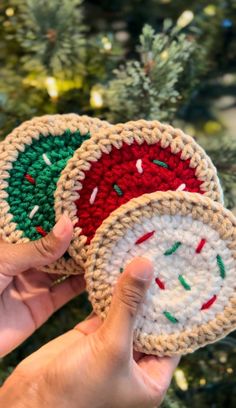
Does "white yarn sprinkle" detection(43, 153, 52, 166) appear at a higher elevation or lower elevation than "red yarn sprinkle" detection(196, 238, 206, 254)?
higher

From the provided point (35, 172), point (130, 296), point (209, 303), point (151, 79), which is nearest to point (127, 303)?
point (130, 296)

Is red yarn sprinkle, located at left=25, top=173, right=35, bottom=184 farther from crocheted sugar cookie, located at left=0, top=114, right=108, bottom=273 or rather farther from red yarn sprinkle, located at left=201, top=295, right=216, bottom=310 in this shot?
red yarn sprinkle, located at left=201, top=295, right=216, bottom=310

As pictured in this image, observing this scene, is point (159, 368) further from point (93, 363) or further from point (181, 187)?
point (181, 187)

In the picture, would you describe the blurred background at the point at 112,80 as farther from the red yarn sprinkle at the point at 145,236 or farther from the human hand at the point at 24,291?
the red yarn sprinkle at the point at 145,236

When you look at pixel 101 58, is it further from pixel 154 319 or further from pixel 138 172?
pixel 154 319

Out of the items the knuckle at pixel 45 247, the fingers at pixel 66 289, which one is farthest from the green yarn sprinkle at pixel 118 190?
the fingers at pixel 66 289

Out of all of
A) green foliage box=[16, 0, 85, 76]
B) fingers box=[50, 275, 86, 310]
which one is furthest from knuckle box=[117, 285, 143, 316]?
green foliage box=[16, 0, 85, 76]
